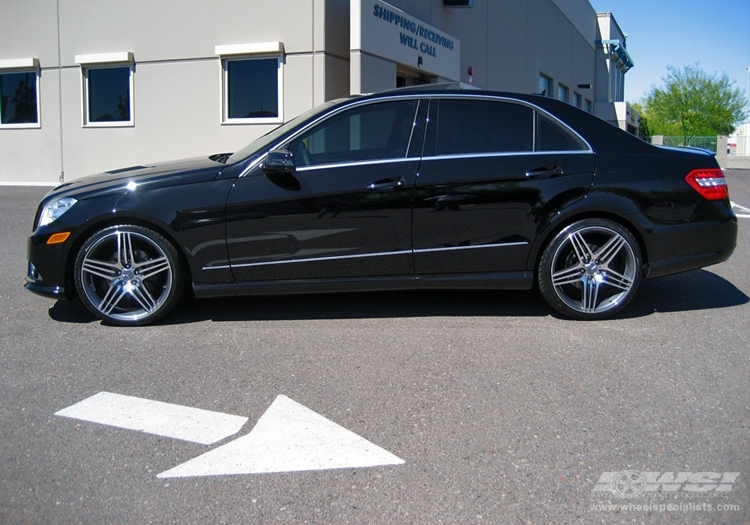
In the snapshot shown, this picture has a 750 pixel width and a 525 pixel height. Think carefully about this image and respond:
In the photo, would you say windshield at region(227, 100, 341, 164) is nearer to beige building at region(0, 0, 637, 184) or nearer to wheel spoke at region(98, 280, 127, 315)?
wheel spoke at region(98, 280, 127, 315)

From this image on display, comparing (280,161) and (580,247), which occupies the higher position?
(280,161)

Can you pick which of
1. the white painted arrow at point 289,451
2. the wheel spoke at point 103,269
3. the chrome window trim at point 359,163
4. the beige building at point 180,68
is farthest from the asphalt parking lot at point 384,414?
the beige building at point 180,68

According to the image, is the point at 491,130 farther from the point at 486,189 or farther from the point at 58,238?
the point at 58,238

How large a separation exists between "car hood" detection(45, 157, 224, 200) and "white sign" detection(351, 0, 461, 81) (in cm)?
849

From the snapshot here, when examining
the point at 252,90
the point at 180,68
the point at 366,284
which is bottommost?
the point at 366,284

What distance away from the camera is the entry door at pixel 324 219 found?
5.09m

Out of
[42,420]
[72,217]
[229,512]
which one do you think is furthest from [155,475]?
[72,217]

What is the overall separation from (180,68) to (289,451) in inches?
497

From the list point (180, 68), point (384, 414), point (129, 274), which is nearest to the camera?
point (384, 414)

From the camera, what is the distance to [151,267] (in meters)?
5.19

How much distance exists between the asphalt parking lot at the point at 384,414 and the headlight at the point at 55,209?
0.79 metres

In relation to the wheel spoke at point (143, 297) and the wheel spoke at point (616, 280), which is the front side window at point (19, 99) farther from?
the wheel spoke at point (616, 280)

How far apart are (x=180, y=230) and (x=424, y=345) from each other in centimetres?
190

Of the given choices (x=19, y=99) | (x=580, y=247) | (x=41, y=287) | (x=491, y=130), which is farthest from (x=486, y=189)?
(x=19, y=99)
